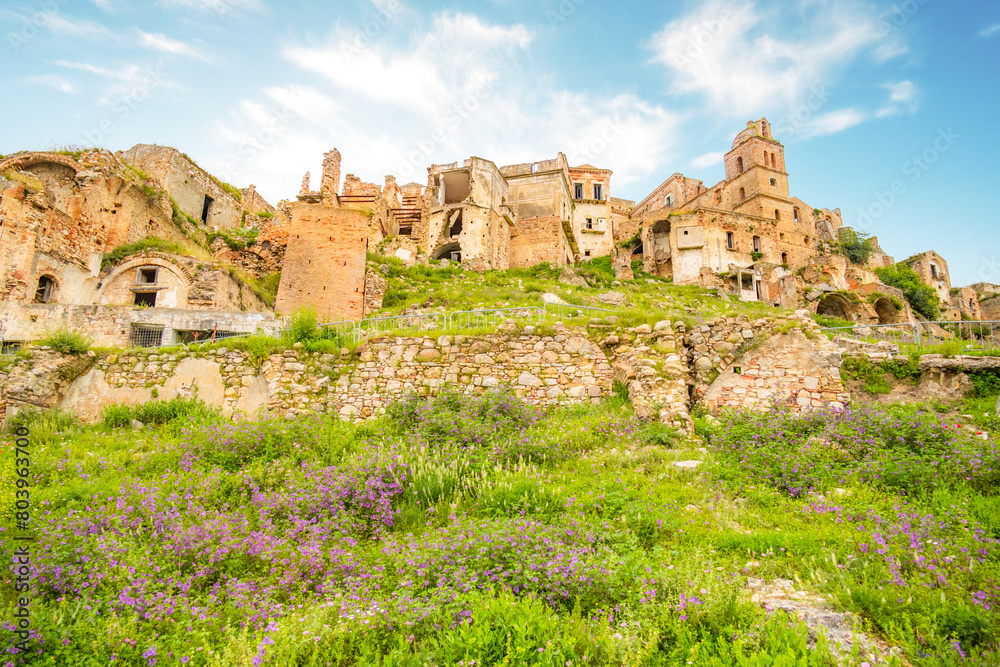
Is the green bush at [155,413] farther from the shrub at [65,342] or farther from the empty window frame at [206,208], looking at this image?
the empty window frame at [206,208]

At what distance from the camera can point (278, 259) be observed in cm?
2470

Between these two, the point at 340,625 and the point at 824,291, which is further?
the point at 824,291

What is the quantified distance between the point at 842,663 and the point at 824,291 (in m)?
37.5

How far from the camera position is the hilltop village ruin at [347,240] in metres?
17.7

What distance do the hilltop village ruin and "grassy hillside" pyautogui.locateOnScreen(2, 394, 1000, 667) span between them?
11.3m

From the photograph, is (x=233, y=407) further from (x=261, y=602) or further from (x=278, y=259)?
(x=278, y=259)

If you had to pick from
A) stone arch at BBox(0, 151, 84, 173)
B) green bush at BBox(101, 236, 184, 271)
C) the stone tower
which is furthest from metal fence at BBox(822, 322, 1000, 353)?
the stone tower

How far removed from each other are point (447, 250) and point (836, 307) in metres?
28.7

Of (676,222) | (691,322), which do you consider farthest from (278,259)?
(676,222)

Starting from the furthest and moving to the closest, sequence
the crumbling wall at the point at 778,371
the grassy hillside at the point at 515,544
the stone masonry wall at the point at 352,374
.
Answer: the stone masonry wall at the point at 352,374
the crumbling wall at the point at 778,371
the grassy hillside at the point at 515,544

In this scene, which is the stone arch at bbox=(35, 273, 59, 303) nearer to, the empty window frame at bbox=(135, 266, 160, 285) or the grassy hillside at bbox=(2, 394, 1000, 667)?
the empty window frame at bbox=(135, 266, 160, 285)

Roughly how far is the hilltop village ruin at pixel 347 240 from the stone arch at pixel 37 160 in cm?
6

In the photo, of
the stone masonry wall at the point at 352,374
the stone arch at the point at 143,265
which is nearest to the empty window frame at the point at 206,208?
the stone arch at the point at 143,265

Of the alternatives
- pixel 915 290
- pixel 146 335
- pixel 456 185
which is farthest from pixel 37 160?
pixel 915 290
